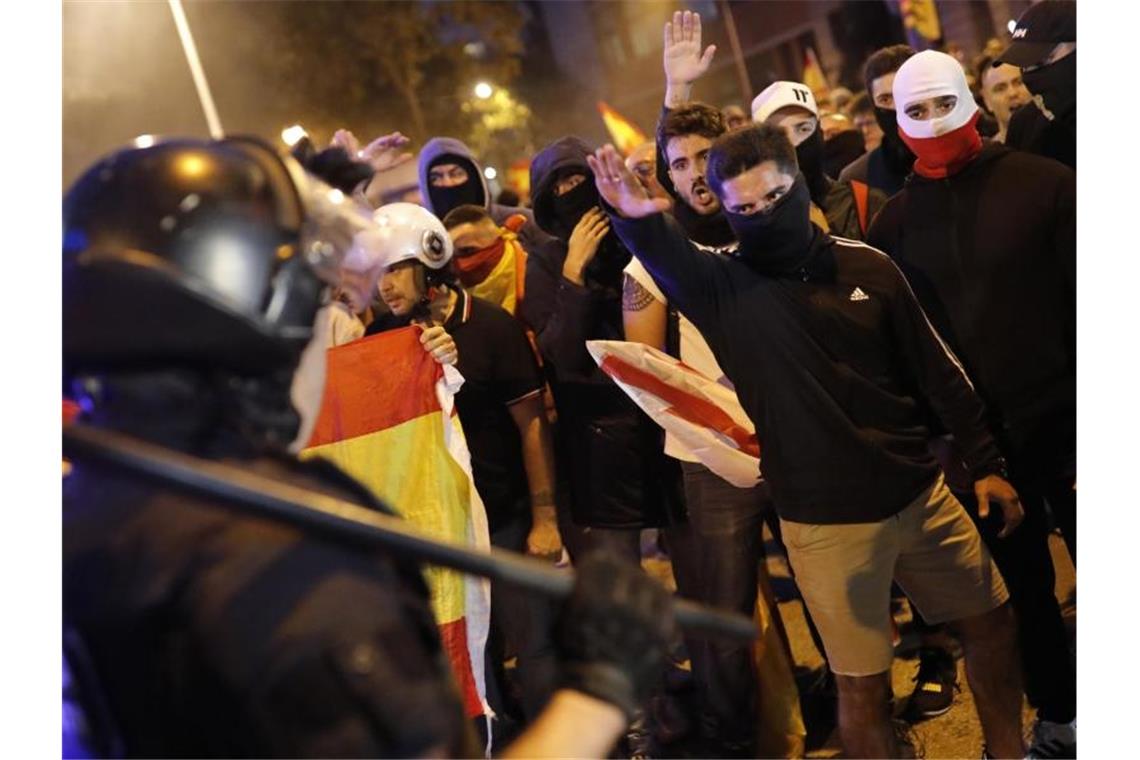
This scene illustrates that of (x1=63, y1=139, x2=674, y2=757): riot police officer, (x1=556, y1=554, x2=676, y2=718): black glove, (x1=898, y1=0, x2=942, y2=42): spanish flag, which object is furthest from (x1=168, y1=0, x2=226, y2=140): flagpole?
(x1=898, y1=0, x2=942, y2=42): spanish flag

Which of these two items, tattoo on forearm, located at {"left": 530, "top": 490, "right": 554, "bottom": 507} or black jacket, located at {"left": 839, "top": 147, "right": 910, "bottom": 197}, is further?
black jacket, located at {"left": 839, "top": 147, "right": 910, "bottom": 197}

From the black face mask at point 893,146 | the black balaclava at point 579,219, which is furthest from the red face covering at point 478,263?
the black face mask at point 893,146

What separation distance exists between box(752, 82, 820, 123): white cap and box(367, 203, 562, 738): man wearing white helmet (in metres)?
1.76

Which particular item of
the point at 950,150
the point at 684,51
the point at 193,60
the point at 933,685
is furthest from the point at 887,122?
the point at 193,60

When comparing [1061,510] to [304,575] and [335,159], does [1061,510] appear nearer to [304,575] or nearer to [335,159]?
[335,159]

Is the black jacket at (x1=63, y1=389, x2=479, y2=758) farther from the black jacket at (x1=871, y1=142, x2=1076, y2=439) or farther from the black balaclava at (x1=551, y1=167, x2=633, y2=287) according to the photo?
the black balaclava at (x1=551, y1=167, x2=633, y2=287)

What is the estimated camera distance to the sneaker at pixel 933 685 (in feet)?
15.6

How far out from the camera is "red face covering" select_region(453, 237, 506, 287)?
5680 millimetres

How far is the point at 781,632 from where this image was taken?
4832mm

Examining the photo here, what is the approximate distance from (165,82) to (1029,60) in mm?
24455

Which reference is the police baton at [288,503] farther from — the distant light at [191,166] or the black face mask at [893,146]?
the black face mask at [893,146]

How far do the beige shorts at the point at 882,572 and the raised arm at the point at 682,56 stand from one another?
6.99ft

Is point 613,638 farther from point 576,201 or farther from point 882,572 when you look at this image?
point 576,201
